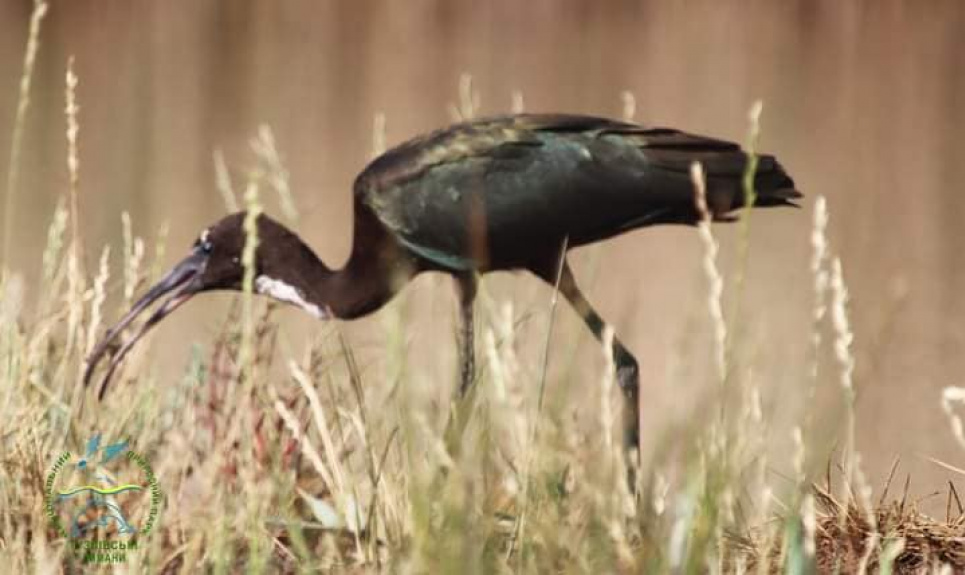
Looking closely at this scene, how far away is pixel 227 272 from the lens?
160 inches

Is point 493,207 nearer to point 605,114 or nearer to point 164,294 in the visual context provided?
point 164,294

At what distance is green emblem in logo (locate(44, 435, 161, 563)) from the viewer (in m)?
2.92

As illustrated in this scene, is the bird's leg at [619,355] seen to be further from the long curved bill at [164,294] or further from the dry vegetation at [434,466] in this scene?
the long curved bill at [164,294]

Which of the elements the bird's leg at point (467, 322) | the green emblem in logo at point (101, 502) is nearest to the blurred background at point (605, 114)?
the bird's leg at point (467, 322)

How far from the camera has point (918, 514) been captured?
3209mm

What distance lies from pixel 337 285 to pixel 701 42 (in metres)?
14.7

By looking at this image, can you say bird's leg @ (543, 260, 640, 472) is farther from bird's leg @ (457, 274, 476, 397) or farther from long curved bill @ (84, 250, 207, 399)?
long curved bill @ (84, 250, 207, 399)

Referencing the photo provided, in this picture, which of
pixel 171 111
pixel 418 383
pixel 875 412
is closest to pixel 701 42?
pixel 171 111

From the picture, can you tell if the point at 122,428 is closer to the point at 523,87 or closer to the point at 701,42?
the point at 523,87

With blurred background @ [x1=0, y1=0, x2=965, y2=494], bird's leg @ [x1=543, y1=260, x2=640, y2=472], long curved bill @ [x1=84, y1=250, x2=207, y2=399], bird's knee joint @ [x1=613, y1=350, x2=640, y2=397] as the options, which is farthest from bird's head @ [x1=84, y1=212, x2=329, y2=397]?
bird's knee joint @ [x1=613, y1=350, x2=640, y2=397]

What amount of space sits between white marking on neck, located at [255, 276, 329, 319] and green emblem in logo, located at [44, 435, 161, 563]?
1.08m

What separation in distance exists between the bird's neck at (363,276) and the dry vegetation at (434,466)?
0.98 ft

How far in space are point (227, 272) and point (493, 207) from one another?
0.58 meters

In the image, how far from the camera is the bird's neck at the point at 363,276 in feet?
13.8
